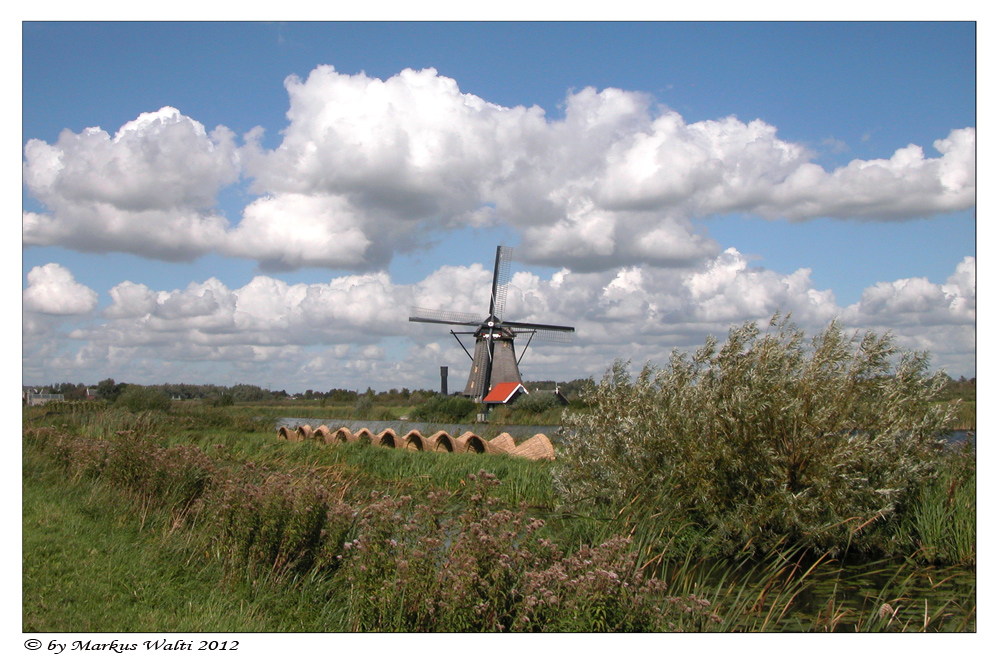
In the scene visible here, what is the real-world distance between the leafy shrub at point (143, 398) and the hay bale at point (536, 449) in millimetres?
12204

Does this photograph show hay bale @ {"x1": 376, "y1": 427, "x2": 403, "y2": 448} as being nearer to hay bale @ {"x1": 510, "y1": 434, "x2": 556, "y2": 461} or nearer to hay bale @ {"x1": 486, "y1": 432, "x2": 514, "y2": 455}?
hay bale @ {"x1": 486, "y1": 432, "x2": 514, "y2": 455}

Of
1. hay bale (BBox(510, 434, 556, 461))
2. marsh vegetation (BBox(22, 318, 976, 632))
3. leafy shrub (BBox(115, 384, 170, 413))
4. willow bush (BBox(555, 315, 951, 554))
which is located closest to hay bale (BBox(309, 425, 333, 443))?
leafy shrub (BBox(115, 384, 170, 413))

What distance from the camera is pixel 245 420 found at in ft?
74.9

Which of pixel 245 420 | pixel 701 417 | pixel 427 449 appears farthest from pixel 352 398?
pixel 701 417

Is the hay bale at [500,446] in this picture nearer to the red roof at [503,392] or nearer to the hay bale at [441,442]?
the hay bale at [441,442]

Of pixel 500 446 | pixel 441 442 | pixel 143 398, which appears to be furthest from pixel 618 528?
pixel 143 398

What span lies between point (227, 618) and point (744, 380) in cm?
511

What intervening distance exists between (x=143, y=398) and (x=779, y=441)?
2061 centimetres

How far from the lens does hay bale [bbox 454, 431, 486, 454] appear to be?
16.0 m

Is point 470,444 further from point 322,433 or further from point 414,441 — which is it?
point 322,433

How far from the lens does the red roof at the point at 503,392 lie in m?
39.4

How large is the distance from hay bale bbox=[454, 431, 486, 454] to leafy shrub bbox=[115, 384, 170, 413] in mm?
10394

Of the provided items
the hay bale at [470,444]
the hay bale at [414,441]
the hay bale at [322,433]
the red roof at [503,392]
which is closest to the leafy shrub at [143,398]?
the hay bale at [322,433]

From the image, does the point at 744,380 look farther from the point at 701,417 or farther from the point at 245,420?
the point at 245,420
